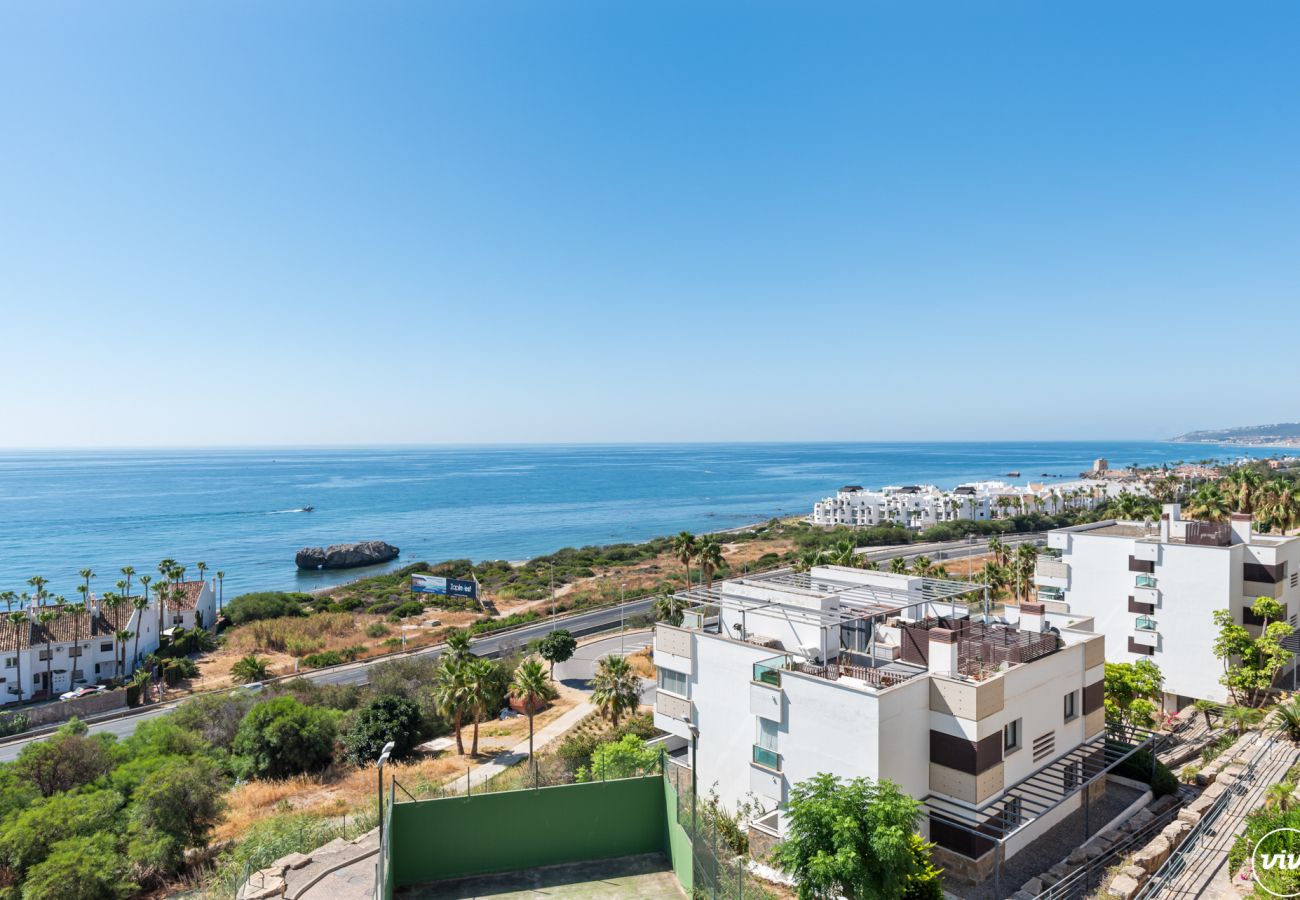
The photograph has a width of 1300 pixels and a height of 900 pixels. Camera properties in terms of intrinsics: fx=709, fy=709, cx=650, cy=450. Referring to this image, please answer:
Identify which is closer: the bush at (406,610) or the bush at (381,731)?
the bush at (381,731)

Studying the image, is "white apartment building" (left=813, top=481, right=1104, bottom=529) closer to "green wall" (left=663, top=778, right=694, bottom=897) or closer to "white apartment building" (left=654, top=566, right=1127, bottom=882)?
"white apartment building" (left=654, top=566, right=1127, bottom=882)

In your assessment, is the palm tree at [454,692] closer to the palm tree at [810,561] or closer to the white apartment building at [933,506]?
the palm tree at [810,561]

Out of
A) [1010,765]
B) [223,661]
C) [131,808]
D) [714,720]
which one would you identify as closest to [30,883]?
[131,808]

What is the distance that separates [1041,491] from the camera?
6107 inches

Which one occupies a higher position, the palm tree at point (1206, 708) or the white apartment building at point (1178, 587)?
the white apartment building at point (1178, 587)

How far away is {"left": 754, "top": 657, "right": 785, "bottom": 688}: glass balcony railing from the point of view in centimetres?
2364

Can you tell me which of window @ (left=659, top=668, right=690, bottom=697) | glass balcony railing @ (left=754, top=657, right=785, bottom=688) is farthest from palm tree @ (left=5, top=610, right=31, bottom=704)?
glass balcony railing @ (left=754, top=657, right=785, bottom=688)

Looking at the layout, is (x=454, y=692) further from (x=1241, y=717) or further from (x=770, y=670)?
(x=1241, y=717)

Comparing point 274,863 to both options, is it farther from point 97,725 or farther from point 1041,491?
point 1041,491

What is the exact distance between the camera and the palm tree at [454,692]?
3622 cm

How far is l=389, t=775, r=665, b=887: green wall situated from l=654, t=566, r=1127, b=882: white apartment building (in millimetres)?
2831

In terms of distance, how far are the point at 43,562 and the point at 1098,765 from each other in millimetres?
146703

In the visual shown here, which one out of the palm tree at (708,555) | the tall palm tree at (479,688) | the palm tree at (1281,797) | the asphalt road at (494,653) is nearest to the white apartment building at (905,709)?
the palm tree at (1281,797)

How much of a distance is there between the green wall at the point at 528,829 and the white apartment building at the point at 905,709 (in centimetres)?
283
